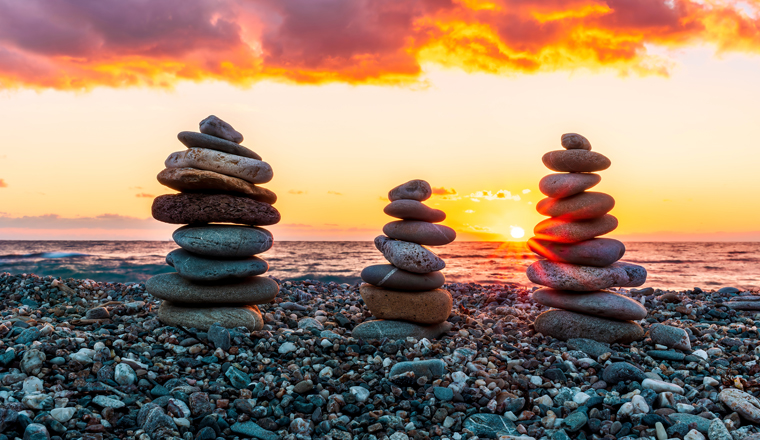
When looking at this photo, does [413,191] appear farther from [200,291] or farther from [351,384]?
[200,291]

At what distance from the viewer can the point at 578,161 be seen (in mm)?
7543

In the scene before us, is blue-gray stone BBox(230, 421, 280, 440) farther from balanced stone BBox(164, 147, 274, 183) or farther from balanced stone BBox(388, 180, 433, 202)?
balanced stone BBox(388, 180, 433, 202)

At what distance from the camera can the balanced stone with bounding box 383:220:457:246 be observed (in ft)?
25.4

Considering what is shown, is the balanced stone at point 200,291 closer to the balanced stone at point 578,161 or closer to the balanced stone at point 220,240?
the balanced stone at point 220,240

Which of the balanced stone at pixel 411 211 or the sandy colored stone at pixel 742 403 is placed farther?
the balanced stone at pixel 411 211

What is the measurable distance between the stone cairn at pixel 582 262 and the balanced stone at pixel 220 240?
4.81m

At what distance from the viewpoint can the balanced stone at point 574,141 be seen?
768 centimetres

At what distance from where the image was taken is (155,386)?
4945 millimetres

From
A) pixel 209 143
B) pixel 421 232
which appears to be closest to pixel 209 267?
pixel 209 143

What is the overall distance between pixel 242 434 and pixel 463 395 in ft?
7.82

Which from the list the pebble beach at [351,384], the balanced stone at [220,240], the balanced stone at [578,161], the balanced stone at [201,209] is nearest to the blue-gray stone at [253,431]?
the pebble beach at [351,384]

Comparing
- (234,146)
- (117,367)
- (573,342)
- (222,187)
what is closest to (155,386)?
(117,367)

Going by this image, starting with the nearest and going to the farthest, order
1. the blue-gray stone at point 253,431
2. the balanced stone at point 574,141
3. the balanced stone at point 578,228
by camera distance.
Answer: the blue-gray stone at point 253,431, the balanced stone at point 578,228, the balanced stone at point 574,141

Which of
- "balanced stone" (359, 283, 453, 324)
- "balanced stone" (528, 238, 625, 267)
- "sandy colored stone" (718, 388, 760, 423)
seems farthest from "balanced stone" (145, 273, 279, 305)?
"sandy colored stone" (718, 388, 760, 423)
